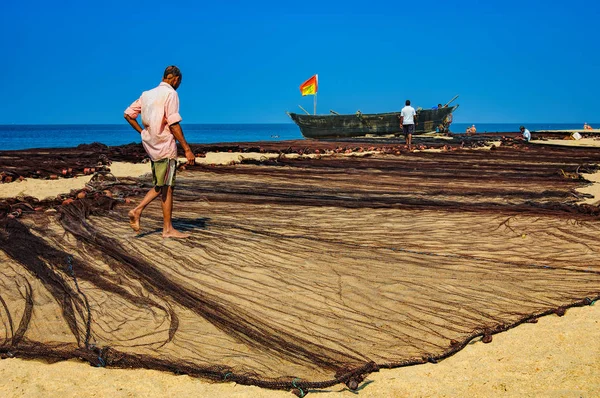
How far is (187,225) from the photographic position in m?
5.37

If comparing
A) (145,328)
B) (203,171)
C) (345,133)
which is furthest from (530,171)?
(345,133)

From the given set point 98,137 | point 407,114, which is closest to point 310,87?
point 407,114

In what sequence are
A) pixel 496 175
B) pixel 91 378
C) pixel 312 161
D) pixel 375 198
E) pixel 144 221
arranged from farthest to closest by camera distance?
pixel 312 161
pixel 496 175
pixel 375 198
pixel 144 221
pixel 91 378

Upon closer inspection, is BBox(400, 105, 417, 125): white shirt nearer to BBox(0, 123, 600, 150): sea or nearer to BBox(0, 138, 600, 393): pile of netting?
BBox(0, 138, 600, 393): pile of netting

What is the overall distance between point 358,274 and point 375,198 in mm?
3150

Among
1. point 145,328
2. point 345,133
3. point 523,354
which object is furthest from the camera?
point 345,133

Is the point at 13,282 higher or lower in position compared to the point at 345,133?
lower

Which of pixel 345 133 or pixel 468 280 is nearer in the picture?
pixel 468 280

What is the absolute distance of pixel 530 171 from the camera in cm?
989

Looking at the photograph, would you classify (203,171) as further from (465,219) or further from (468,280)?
(468,280)

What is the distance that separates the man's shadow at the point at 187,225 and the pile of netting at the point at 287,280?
0.07 feet

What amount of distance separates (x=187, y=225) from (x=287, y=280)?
6.57 ft

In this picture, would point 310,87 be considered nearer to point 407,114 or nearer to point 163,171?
point 407,114

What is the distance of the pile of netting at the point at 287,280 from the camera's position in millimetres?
2680
